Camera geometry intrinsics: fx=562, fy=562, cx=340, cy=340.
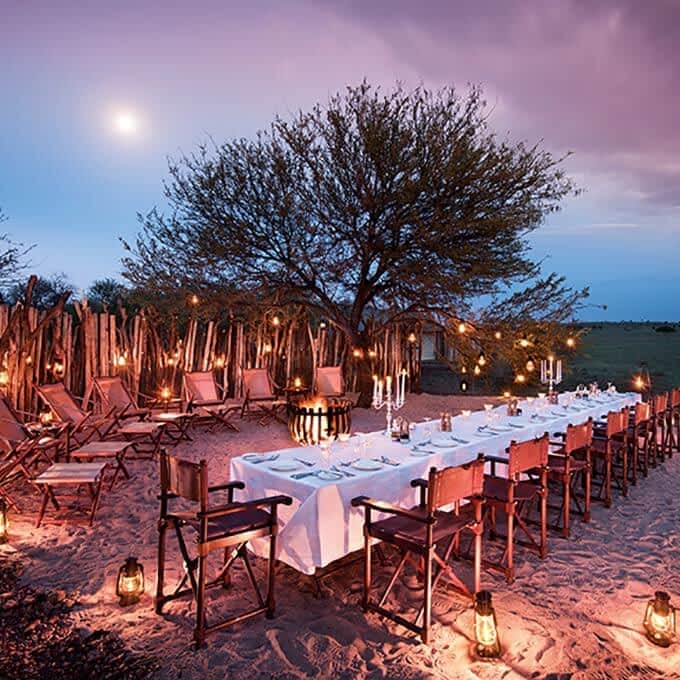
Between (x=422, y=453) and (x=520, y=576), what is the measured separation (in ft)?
3.18

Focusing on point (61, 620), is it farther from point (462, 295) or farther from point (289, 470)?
point (462, 295)

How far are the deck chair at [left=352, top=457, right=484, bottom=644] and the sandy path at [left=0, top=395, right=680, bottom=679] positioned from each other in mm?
109

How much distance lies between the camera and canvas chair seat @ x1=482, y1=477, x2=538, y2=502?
3727mm

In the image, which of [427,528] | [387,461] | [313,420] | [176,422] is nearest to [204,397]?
[176,422]

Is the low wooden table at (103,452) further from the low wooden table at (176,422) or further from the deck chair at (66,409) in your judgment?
the low wooden table at (176,422)

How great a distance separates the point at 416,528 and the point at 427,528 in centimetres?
27

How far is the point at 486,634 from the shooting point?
2566 mm

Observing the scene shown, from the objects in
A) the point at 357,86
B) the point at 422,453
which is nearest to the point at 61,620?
the point at 422,453

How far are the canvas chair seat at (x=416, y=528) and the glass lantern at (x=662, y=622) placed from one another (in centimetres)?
93

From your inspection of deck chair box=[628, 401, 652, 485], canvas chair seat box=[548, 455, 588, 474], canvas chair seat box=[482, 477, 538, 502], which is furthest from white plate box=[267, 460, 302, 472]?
deck chair box=[628, 401, 652, 485]

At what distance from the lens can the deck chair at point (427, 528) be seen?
9.08ft

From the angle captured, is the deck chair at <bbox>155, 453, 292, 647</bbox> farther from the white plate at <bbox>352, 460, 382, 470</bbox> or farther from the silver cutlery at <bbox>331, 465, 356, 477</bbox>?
the white plate at <bbox>352, 460, 382, 470</bbox>

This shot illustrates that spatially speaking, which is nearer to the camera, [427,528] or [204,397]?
[427,528]

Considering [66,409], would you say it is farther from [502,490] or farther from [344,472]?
[502,490]
